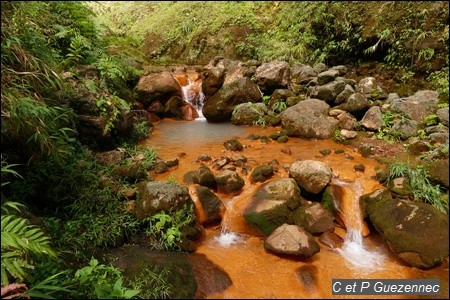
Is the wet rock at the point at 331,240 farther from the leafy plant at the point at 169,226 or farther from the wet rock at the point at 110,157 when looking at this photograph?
the wet rock at the point at 110,157

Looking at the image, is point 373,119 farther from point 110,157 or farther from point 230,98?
point 110,157

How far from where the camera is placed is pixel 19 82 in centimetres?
384

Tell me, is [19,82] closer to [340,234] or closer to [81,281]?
[81,281]

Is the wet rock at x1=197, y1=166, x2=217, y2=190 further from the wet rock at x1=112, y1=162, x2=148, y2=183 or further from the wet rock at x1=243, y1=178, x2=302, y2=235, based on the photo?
the wet rock at x1=112, y1=162, x2=148, y2=183

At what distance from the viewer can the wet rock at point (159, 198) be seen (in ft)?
15.5

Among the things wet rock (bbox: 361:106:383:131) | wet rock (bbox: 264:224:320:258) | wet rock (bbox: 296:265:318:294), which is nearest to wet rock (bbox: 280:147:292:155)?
wet rock (bbox: 361:106:383:131)

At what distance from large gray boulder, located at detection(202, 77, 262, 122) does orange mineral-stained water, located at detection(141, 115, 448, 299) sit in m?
2.27

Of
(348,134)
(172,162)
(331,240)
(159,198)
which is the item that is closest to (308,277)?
(331,240)

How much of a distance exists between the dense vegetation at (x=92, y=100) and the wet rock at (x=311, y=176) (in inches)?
52.6

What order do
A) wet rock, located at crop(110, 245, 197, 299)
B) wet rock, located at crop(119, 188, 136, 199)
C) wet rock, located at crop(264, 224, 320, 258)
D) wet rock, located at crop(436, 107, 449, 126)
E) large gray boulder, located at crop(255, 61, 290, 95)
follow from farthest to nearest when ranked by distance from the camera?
large gray boulder, located at crop(255, 61, 290, 95) → wet rock, located at crop(436, 107, 449, 126) → wet rock, located at crop(119, 188, 136, 199) → wet rock, located at crop(264, 224, 320, 258) → wet rock, located at crop(110, 245, 197, 299)

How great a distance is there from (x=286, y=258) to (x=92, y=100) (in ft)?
15.8

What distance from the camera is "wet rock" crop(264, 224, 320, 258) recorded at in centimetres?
425

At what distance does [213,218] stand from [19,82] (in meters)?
3.42

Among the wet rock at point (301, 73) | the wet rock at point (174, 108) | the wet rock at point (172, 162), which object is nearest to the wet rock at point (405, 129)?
the wet rock at point (301, 73)
